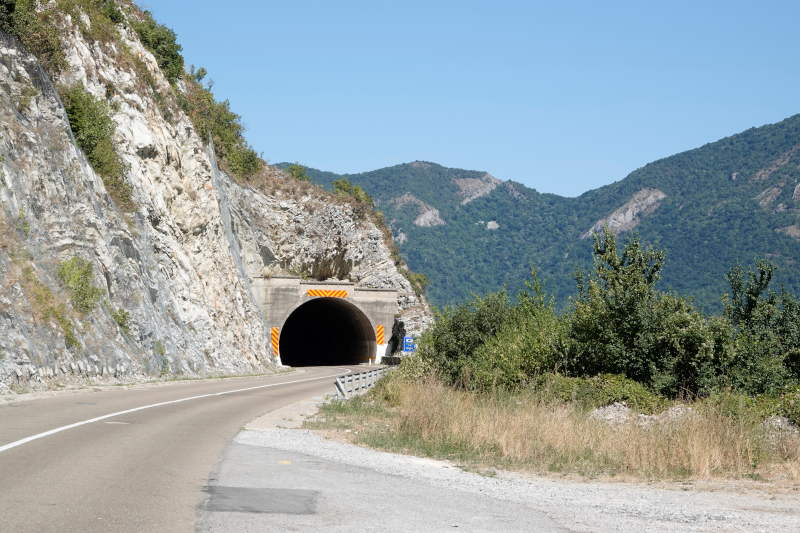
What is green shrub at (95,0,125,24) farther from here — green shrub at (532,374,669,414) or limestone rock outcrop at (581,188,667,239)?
limestone rock outcrop at (581,188,667,239)

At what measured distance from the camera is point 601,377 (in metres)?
21.8

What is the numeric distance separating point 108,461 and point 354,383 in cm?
1842

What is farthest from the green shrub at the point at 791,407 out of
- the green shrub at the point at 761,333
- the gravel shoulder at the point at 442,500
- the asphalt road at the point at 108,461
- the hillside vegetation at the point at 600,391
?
the asphalt road at the point at 108,461

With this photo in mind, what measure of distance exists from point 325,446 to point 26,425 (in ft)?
15.4

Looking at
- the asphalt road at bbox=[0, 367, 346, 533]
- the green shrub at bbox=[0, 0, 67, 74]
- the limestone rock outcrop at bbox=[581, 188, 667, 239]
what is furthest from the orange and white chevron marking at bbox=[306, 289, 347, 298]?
the limestone rock outcrop at bbox=[581, 188, 667, 239]

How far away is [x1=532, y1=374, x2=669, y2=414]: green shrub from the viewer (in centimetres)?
2012

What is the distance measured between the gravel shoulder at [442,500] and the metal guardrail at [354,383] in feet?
45.9

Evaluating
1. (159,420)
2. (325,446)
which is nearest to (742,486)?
(325,446)

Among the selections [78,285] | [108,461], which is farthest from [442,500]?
[78,285]

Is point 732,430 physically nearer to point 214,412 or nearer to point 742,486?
point 742,486

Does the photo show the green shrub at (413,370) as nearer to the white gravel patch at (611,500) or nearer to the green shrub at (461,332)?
the green shrub at (461,332)

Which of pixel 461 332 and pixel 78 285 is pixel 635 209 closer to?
pixel 461 332

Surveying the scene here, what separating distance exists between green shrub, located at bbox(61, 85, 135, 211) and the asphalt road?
15.6 metres

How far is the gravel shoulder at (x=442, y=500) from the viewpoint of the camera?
8.14 meters
